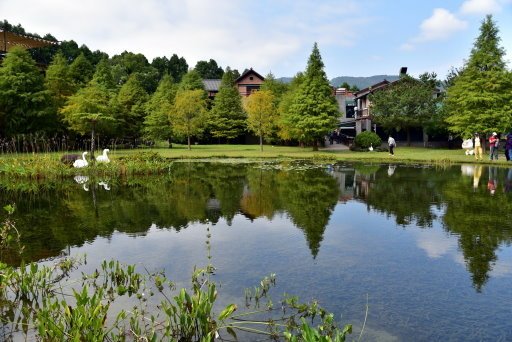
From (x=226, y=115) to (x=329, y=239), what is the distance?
154ft

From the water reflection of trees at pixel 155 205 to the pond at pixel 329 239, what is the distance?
39 mm

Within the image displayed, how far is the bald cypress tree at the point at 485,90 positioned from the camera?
111 ft

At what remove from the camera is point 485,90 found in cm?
3531

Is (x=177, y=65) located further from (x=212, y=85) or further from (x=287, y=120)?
(x=287, y=120)

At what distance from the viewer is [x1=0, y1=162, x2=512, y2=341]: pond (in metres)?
5.85

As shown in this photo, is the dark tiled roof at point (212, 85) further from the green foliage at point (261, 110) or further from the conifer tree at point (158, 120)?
the green foliage at point (261, 110)

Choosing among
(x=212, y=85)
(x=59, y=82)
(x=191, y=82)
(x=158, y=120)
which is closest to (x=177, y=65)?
(x=212, y=85)

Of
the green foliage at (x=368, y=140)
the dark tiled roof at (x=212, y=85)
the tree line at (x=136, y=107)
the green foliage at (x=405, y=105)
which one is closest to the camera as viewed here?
the tree line at (x=136, y=107)

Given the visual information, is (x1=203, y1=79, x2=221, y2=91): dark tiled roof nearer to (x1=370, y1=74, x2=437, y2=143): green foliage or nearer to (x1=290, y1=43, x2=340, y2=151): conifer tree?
(x1=290, y1=43, x2=340, y2=151): conifer tree

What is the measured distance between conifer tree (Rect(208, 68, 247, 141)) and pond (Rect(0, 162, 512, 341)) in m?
36.6

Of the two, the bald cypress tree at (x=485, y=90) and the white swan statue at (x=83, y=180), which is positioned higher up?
the bald cypress tree at (x=485, y=90)

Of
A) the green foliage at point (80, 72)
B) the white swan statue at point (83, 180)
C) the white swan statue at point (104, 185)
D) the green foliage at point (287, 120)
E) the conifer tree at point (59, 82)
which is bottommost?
the white swan statue at point (104, 185)

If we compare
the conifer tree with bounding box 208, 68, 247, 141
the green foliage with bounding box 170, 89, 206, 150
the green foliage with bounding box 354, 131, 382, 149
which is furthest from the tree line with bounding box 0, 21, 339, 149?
the green foliage with bounding box 354, 131, 382, 149

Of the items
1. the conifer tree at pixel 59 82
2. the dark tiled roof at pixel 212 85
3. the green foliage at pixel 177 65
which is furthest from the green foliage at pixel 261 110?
Result: the green foliage at pixel 177 65
